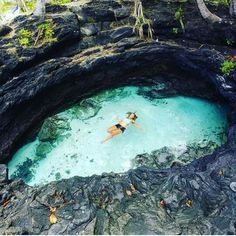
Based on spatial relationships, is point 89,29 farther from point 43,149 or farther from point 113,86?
point 43,149

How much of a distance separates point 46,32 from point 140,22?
12.6ft

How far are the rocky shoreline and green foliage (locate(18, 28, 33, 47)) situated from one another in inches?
4.5

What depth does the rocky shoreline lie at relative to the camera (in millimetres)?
6852

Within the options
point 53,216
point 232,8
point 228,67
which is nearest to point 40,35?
point 53,216

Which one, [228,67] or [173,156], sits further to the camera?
[228,67]

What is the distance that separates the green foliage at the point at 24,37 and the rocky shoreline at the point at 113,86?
0.11 metres

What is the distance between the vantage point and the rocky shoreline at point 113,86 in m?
6.85

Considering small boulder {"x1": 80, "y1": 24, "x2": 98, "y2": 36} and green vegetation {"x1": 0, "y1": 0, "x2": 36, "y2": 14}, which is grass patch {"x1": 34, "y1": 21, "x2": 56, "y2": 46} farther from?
green vegetation {"x1": 0, "y1": 0, "x2": 36, "y2": 14}

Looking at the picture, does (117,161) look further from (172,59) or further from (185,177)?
(172,59)

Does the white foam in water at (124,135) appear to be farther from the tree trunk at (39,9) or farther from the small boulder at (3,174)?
the tree trunk at (39,9)

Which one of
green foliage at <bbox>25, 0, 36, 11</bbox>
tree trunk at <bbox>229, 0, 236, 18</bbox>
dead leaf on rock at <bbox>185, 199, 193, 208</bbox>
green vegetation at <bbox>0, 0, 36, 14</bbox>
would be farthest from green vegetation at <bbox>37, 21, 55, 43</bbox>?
dead leaf on rock at <bbox>185, 199, 193, 208</bbox>

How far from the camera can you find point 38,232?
6.71 meters

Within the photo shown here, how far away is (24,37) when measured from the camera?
35.1 ft

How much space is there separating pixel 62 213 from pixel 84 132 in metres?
4.81
